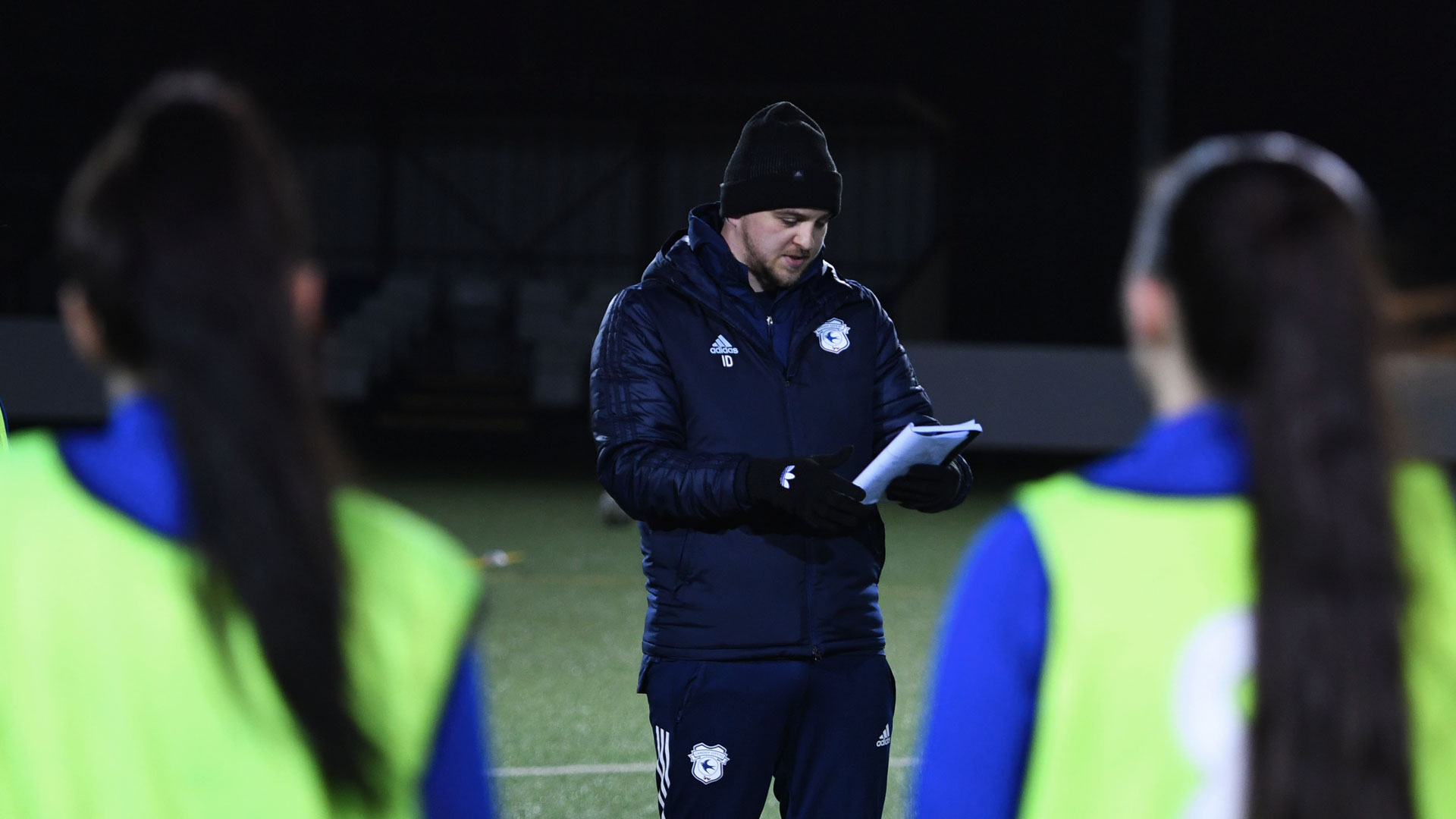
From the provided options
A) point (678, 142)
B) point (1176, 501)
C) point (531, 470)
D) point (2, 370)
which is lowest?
point (531, 470)

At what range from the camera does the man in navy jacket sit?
108 inches

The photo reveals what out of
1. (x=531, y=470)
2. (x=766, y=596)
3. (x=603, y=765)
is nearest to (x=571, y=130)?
→ (x=531, y=470)

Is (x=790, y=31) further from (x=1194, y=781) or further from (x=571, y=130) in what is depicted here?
(x=1194, y=781)

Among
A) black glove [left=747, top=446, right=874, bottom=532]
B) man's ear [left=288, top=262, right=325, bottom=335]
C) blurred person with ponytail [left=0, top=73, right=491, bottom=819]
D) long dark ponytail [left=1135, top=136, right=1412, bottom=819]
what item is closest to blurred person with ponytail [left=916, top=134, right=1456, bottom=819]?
long dark ponytail [left=1135, top=136, right=1412, bottom=819]

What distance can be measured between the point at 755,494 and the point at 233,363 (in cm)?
162

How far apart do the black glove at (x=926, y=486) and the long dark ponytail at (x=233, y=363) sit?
5.88 feet

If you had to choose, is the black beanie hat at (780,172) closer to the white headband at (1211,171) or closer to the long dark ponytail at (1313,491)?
the white headband at (1211,171)

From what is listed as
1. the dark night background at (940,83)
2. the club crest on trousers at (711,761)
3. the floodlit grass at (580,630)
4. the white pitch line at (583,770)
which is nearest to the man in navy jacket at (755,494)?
the club crest on trousers at (711,761)

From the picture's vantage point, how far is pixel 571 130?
21.7m

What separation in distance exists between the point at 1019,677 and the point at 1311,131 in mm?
24768

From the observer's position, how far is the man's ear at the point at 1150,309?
4.07ft

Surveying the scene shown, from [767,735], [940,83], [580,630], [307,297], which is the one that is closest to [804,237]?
[767,735]

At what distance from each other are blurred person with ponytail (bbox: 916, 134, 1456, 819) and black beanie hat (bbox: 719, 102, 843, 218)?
1665 mm

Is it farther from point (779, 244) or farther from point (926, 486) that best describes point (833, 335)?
point (926, 486)
